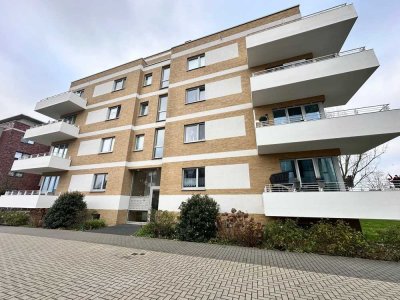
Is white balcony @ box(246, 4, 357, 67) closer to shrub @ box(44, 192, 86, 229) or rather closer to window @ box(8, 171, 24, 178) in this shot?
Result: shrub @ box(44, 192, 86, 229)

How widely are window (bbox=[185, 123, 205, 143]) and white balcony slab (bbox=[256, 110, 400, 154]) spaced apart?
14.3 feet

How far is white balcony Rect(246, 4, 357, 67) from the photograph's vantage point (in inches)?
413

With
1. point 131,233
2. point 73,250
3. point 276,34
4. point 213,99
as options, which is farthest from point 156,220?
point 276,34

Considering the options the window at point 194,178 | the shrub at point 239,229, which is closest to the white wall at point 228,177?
the window at point 194,178

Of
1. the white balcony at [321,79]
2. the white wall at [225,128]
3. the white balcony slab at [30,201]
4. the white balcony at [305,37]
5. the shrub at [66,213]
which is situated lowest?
the shrub at [66,213]

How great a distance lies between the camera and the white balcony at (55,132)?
17.4 m

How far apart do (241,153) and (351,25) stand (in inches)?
359

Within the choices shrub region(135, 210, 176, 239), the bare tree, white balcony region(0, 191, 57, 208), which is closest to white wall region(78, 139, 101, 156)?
white balcony region(0, 191, 57, 208)

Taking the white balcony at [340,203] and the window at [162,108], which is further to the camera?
the window at [162,108]

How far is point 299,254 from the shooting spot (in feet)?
24.5

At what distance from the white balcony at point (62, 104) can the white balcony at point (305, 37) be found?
16.5 m

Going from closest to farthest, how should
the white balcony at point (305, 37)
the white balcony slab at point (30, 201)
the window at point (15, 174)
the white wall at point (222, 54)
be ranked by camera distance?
the white balcony at point (305, 37), the white wall at point (222, 54), the white balcony slab at point (30, 201), the window at point (15, 174)

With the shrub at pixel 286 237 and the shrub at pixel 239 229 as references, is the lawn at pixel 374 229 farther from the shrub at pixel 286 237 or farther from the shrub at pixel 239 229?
the shrub at pixel 239 229

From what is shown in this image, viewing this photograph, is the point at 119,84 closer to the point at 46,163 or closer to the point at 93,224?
the point at 46,163
